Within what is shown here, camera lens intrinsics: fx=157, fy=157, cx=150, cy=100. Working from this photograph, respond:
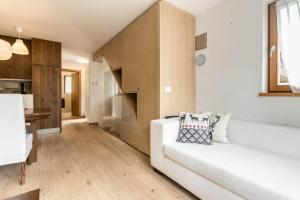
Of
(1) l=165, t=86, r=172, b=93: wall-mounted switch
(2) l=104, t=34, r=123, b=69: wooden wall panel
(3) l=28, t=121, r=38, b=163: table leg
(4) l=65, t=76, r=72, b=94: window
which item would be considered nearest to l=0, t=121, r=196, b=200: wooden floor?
(3) l=28, t=121, r=38, b=163: table leg

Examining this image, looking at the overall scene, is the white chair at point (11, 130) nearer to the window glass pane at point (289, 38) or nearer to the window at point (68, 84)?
the window glass pane at point (289, 38)

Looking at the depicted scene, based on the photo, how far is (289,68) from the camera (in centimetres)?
176

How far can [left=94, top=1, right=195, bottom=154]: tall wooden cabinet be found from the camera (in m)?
2.43

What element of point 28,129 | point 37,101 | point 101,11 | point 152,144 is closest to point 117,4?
point 101,11

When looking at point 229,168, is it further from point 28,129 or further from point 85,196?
point 28,129

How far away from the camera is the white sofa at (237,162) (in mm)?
1063

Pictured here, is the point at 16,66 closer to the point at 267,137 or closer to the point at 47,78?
the point at 47,78

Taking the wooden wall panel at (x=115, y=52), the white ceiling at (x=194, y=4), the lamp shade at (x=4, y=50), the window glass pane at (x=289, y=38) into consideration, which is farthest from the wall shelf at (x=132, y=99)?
the window glass pane at (x=289, y=38)

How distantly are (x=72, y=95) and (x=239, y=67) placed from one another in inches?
296

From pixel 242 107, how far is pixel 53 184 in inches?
102

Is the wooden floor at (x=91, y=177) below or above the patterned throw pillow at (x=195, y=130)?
below

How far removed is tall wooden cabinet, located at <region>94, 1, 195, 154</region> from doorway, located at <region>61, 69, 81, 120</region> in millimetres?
4698

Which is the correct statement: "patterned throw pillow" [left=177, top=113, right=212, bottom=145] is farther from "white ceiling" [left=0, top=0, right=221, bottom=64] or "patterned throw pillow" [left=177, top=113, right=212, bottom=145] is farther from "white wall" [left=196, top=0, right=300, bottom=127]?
"white ceiling" [left=0, top=0, right=221, bottom=64]

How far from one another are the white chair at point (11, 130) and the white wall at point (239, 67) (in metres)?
2.59
